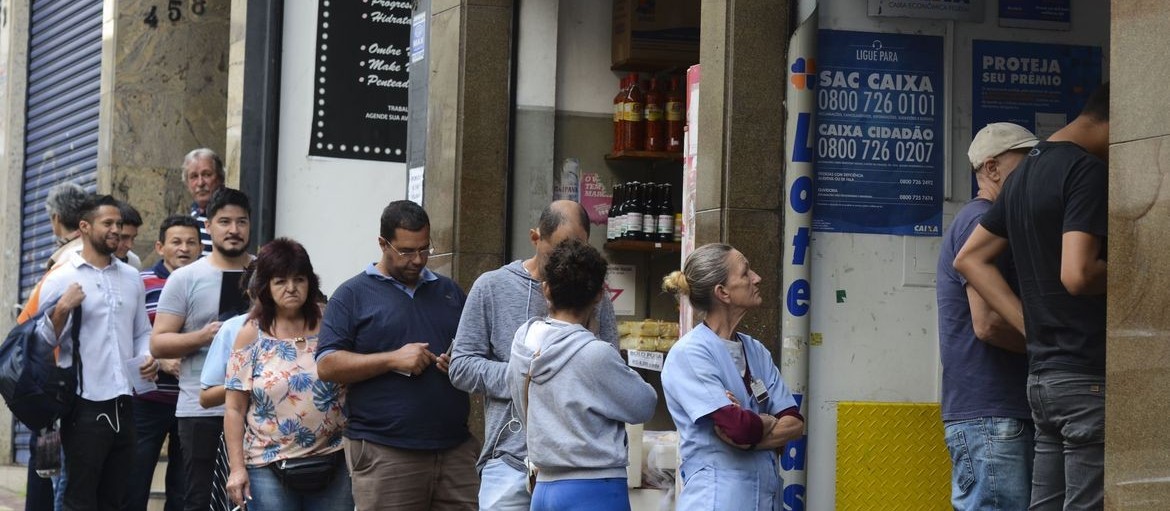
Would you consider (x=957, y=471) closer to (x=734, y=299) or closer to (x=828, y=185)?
(x=734, y=299)

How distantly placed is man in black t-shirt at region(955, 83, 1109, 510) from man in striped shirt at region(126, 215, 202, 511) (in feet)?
17.1

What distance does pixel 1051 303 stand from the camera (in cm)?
495

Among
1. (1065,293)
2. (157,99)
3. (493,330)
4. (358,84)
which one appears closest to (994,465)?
(1065,293)

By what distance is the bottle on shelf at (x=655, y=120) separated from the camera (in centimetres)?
957

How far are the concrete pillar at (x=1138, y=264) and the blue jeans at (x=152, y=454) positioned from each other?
5.83m

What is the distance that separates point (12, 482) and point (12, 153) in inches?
138

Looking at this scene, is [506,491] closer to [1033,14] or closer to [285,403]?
[285,403]

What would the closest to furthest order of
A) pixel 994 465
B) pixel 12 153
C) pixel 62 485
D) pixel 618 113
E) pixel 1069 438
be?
pixel 1069 438 → pixel 994 465 → pixel 62 485 → pixel 618 113 → pixel 12 153

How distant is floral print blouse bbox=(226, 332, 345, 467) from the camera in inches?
266

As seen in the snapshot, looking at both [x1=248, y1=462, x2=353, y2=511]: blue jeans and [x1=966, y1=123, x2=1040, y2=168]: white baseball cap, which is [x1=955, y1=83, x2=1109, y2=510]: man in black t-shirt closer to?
[x1=966, y1=123, x2=1040, y2=168]: white baseball cap

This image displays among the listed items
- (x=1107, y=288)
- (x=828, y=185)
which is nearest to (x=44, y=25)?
(x=828, y=185)

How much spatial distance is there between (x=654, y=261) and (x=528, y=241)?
0.81 meters

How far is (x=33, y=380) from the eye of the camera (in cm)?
835

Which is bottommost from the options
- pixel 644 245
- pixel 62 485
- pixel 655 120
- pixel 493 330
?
pixel 62 485
